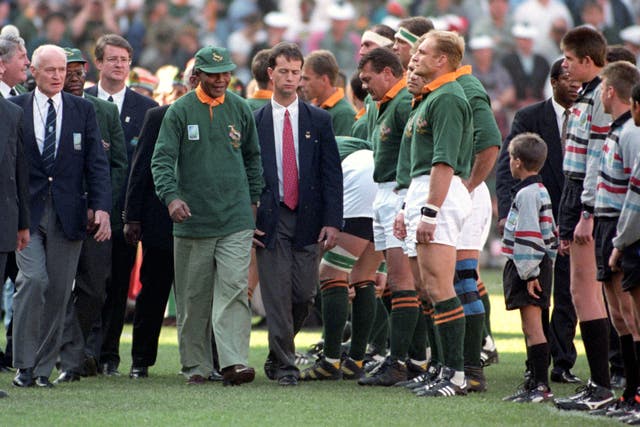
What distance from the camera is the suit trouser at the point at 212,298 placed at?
10.3 meters

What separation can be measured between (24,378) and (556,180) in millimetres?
4294

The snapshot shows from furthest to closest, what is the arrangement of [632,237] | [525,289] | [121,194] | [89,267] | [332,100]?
[332,100] → [121,194] → [89,267] → [525,289] → [632,237]

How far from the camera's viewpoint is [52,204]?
10203mm

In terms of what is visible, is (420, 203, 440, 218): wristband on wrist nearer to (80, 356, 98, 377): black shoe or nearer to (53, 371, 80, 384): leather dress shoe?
(53, 371, 80, 384): leather dress shoe

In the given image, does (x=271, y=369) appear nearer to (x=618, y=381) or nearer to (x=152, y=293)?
(x=152, y=293)

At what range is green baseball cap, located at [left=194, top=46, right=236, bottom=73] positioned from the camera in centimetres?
1036

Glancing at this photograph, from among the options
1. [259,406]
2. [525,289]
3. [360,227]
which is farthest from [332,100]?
[259,406]

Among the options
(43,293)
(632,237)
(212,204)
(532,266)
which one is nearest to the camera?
(632,237)

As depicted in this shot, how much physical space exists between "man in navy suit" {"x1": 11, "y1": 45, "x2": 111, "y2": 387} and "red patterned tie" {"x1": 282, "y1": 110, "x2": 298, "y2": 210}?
134 centimetres

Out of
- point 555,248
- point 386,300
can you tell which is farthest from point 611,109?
point 386,300

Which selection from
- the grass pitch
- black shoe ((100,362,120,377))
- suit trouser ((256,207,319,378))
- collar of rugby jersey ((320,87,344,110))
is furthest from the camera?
collar of rugby jersey ((320,87,344,110))

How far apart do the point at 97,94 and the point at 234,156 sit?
2.00m

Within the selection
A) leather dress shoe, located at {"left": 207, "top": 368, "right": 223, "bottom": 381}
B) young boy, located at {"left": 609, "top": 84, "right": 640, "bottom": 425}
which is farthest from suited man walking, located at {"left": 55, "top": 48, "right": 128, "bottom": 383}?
young boy, located at {"left": 609, "top": 84, "right": 640, "bottom": 425}

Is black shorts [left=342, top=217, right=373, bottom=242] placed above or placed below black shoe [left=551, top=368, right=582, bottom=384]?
above
